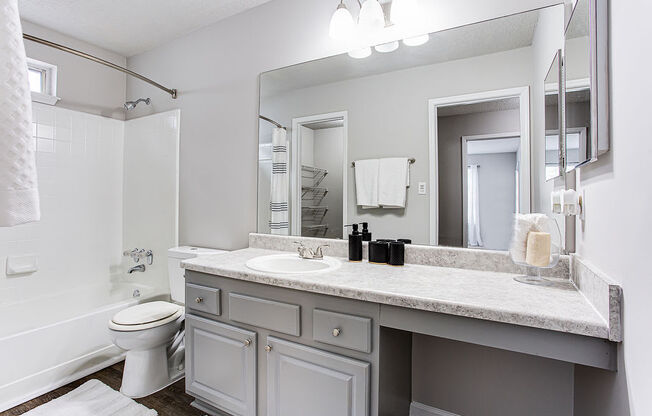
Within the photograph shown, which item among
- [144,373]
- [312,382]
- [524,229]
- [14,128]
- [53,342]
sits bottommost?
[144,373]

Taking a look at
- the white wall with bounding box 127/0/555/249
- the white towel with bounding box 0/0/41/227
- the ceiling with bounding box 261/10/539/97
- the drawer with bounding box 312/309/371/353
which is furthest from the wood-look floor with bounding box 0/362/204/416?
the ceiling with bounding box 261/10/539/97

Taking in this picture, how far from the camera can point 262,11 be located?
6.96 ft

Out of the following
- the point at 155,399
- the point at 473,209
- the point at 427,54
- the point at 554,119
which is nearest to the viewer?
the point at 554,119

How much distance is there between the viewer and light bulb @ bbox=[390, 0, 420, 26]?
157 cm

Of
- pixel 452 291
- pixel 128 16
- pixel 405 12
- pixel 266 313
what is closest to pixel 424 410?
pixel 452 291

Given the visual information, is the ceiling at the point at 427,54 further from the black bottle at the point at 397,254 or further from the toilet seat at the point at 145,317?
the toilet seat at the point at 145,317

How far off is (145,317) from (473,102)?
220 centimetres

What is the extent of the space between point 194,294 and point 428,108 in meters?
1.51

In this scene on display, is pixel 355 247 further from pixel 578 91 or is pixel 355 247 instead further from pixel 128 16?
pixel 128 16

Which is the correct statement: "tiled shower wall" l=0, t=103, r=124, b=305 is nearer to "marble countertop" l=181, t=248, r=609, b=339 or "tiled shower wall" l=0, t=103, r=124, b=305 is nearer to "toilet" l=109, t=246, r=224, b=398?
"toilet" l=109, t=246, r=224, b=398

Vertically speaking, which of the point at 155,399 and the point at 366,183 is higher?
A: the point at 366,183

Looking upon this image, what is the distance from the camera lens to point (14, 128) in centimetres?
54

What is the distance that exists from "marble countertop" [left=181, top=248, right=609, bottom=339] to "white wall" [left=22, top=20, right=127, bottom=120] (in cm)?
205

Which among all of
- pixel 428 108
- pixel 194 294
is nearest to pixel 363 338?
pixel 194 294
